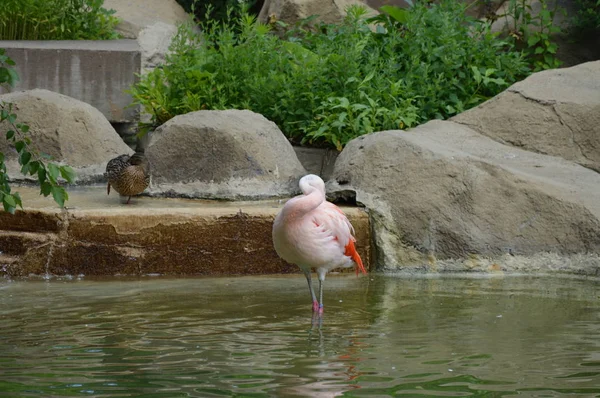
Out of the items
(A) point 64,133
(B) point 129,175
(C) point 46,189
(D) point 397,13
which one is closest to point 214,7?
(D) point 397,13

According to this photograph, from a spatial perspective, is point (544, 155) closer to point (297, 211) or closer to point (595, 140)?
point (595, 140)

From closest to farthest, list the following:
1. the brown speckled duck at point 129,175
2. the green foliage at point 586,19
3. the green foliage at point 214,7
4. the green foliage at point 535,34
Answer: the brown speckled duck at point 129,175 < the green foliage at point 535,34 < the green foliage at point 586,19 < the green foliage at point 214,7

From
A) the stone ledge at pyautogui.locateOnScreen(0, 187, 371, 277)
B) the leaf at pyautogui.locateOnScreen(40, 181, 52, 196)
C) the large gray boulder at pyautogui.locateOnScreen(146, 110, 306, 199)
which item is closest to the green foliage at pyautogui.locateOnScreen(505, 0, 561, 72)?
the large gray boulder at pyautogui.locateOnScreen(146, 110, 306, 199)

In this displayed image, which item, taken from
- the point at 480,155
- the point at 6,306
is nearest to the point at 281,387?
the point at 6,306

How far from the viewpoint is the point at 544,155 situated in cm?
783

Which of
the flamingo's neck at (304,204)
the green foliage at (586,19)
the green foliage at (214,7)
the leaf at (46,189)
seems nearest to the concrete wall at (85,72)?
the green foliage at (214,7)

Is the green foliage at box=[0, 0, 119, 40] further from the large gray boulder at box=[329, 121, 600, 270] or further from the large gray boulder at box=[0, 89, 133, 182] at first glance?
the large gray boulder at box=[329, 121, 600, 270]

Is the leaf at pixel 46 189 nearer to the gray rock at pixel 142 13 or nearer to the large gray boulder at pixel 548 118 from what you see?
the large gray boulder at pixel 548 118

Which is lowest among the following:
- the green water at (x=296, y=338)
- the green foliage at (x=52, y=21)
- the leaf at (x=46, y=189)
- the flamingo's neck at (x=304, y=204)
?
the green water at (x=296, y=338)

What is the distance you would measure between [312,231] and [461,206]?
1.95 m

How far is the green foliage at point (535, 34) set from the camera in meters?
10.2

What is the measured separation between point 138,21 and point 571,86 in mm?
6604

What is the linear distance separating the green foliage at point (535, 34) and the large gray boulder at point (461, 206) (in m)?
3.27

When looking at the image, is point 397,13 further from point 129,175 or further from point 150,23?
point 129,175
